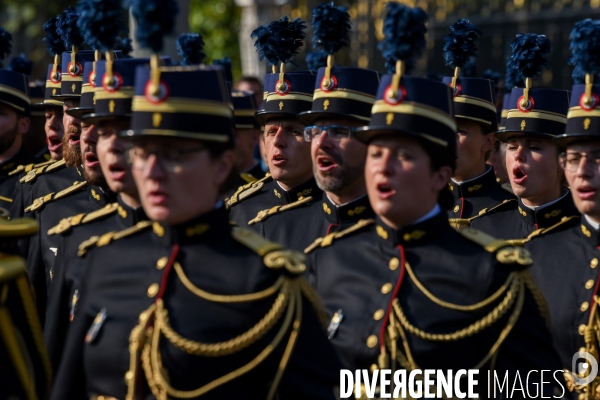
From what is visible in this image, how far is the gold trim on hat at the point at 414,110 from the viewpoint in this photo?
5676 millimetres

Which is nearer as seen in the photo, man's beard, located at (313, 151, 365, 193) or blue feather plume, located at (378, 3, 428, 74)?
blue feather plume, located at (378, 3, 428, 74)

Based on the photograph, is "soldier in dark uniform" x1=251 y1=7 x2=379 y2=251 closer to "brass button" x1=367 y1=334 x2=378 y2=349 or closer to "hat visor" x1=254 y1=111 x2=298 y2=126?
"hat visor" x1=254 y1=111 x2=298 y2=126

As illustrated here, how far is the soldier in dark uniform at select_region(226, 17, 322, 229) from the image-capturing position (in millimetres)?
8500

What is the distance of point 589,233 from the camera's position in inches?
277

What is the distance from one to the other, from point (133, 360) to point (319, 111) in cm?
281

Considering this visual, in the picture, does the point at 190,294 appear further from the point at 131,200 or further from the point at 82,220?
the point at 82,220

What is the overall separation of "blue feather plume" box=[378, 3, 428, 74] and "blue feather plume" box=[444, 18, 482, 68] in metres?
2.79

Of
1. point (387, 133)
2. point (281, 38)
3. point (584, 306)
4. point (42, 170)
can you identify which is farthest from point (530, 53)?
point (42, 170)

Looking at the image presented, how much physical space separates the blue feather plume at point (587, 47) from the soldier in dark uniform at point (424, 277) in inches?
48.6

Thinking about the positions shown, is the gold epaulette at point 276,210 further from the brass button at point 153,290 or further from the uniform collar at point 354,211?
the brass button at point 153,290

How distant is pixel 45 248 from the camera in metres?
7.86

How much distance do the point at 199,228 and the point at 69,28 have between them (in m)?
3.91

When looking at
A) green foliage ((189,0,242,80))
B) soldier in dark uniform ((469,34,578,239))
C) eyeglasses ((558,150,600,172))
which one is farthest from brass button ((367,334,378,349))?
green foliage ((189,0,242,80))

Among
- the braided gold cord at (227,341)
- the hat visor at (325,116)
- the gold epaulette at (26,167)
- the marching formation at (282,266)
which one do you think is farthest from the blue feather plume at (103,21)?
the gold epaulette at (26,167)
